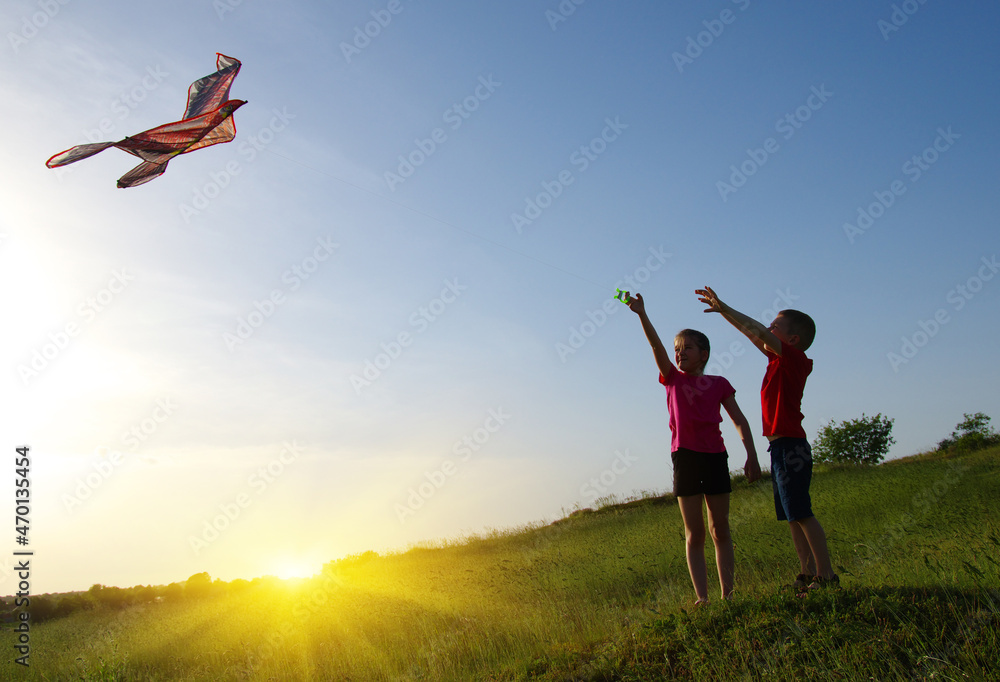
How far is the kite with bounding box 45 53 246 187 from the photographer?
227 inches

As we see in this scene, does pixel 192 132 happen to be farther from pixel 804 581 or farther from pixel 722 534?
pixel 804 581

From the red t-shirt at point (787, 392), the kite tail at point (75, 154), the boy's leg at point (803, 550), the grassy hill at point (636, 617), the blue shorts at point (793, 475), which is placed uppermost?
the kite tail at point (75, 154)

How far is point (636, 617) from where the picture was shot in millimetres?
5090

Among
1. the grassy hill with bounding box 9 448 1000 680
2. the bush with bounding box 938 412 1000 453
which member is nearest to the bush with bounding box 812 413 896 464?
the bush with bounding box 938 412 1000 453

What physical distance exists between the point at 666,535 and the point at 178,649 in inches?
360

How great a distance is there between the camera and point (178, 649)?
30.8 ft

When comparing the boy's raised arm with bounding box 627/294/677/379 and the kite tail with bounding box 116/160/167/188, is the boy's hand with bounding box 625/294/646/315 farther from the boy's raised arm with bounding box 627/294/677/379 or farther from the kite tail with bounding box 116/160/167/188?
the kite tail with bounding box 116/160/167/188

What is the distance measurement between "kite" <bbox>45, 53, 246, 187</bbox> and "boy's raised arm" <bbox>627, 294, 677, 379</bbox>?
4.48m

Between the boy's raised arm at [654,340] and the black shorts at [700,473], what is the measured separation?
2.22 ft

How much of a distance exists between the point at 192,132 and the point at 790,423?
626 cm

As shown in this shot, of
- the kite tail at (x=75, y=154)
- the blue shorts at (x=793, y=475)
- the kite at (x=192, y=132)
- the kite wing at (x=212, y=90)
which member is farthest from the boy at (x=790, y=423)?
the kite tail at (x=75, y=154)

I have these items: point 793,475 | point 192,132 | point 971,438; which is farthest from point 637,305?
point 971,438

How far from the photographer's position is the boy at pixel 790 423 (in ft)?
14.0

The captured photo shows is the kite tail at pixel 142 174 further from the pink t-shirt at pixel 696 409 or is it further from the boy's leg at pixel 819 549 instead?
the boy's leg at pixel 819 549
